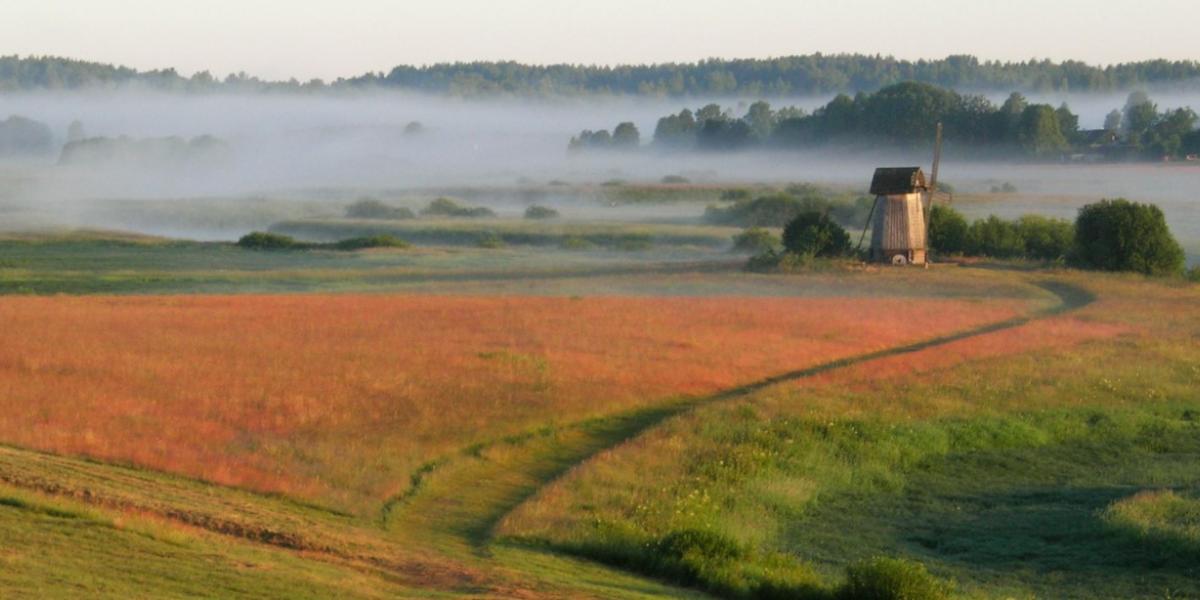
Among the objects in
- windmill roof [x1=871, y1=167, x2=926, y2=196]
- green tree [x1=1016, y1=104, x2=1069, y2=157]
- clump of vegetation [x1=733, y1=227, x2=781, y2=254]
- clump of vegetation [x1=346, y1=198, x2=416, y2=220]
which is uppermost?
green tree [x1=1016, y1=104, x2=1069, y2=157]

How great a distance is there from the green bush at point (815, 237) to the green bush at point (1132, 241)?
1260cm

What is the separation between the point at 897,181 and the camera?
81.2m

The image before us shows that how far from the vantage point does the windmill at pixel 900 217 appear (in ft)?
267

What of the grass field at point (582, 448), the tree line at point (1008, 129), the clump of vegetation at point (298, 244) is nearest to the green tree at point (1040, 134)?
the tree line at point (1008, 129)

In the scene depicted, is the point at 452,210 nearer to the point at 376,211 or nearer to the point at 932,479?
the point at 376,211

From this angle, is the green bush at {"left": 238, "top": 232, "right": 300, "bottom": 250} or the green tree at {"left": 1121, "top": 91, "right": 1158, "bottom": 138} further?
the green tree at {"left": 1121, "top": 91, "right": 1158, "bottom": 138}

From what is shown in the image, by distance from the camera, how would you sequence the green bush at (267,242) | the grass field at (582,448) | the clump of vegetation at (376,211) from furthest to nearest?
the clump of vegetation at (376,211), the green bush at (267,242), the grass field at (582,448)

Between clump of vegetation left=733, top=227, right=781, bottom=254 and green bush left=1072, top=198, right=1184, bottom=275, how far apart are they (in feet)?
79.9

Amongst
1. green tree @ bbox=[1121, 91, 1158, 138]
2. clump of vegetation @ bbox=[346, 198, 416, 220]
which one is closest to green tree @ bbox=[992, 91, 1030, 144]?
green tree @ bbox=[1121, 91, 1158, 138]

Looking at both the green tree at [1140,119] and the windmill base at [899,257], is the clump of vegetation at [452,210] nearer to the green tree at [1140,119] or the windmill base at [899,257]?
the windmill base at [899,257]

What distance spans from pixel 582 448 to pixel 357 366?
25.9 feet

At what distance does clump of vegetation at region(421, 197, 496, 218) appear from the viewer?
14550 centimetres

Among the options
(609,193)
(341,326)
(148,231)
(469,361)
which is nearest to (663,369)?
(469,361)

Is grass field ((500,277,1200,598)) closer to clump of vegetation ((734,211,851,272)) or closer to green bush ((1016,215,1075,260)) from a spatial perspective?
clump of vegetation ((734,211,851,272))
